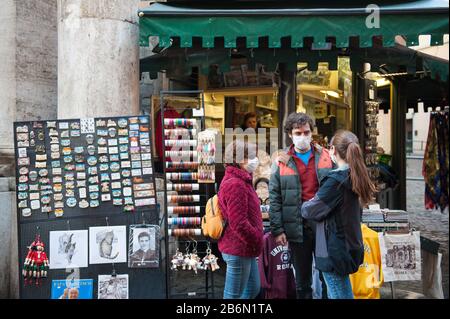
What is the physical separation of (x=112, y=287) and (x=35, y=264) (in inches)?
28.4

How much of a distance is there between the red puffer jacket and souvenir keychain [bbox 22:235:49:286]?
5.40 feet

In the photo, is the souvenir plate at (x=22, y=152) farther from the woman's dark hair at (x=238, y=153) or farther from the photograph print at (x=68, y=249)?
the woman's dark hair at (x=238, y=153)

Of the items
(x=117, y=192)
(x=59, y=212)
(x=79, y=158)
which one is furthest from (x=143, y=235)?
(x=79, y=158)

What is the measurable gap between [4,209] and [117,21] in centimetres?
242

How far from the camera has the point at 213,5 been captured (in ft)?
20.7

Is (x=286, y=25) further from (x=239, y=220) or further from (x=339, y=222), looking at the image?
(x=339, y=222)

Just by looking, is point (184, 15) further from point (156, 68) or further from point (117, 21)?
point (156, 68)

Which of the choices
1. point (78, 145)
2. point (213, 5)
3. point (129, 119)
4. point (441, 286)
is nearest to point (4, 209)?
point (78, 145)

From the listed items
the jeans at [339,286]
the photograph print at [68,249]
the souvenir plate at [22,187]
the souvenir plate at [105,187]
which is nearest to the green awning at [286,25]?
the souvenir plate at [105,187]

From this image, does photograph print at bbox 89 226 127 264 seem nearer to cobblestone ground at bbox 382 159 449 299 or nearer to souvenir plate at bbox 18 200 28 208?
souvenir plate at bbox 18 200 28 208

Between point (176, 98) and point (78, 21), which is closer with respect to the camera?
point (78, 21)

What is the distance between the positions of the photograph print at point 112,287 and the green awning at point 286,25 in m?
2.40

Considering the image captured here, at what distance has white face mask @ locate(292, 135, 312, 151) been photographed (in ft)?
17.1

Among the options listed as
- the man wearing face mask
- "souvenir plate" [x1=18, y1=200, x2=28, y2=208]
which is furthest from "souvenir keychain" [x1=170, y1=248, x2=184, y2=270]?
"souvenir plate" [x1=18, y1=200, x2=28, y2=208]
